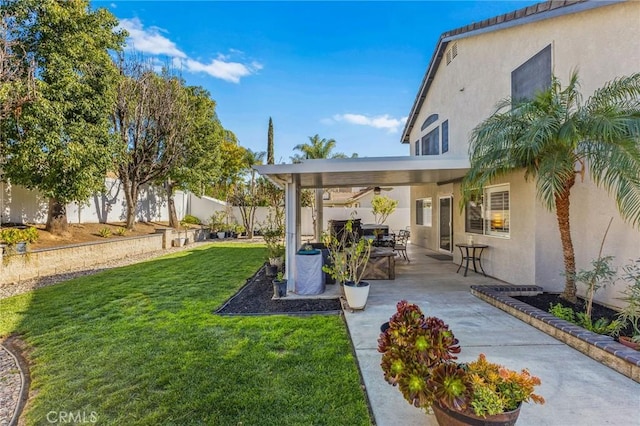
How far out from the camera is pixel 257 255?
13203mm

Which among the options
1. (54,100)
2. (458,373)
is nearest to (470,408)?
(458,373)

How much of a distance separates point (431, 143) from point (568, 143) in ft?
28.7

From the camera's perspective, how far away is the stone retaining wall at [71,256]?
336 inches

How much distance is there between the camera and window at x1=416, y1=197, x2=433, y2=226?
1418 cm

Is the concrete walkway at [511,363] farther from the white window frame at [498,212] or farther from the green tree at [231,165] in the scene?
the green tree at [231,165]

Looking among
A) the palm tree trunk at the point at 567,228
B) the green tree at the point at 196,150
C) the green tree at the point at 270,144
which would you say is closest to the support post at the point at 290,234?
the palm tree trunk at the point at 567,228

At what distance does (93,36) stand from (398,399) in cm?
1320

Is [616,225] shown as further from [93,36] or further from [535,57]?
[93,36]

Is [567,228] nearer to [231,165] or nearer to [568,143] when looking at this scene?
[568,143]

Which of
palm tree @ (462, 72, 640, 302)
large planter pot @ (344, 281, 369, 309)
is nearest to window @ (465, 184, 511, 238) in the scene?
palm tree @ (462, 72, 640, 302)

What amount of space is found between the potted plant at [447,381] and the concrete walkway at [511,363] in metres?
0.63

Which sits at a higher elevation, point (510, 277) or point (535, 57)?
point (535, 57)

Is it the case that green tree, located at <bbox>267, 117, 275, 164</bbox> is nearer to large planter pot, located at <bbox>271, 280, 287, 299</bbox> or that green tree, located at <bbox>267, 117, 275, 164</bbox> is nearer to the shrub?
the shrub

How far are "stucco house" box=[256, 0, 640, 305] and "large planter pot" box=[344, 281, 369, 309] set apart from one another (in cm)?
196
